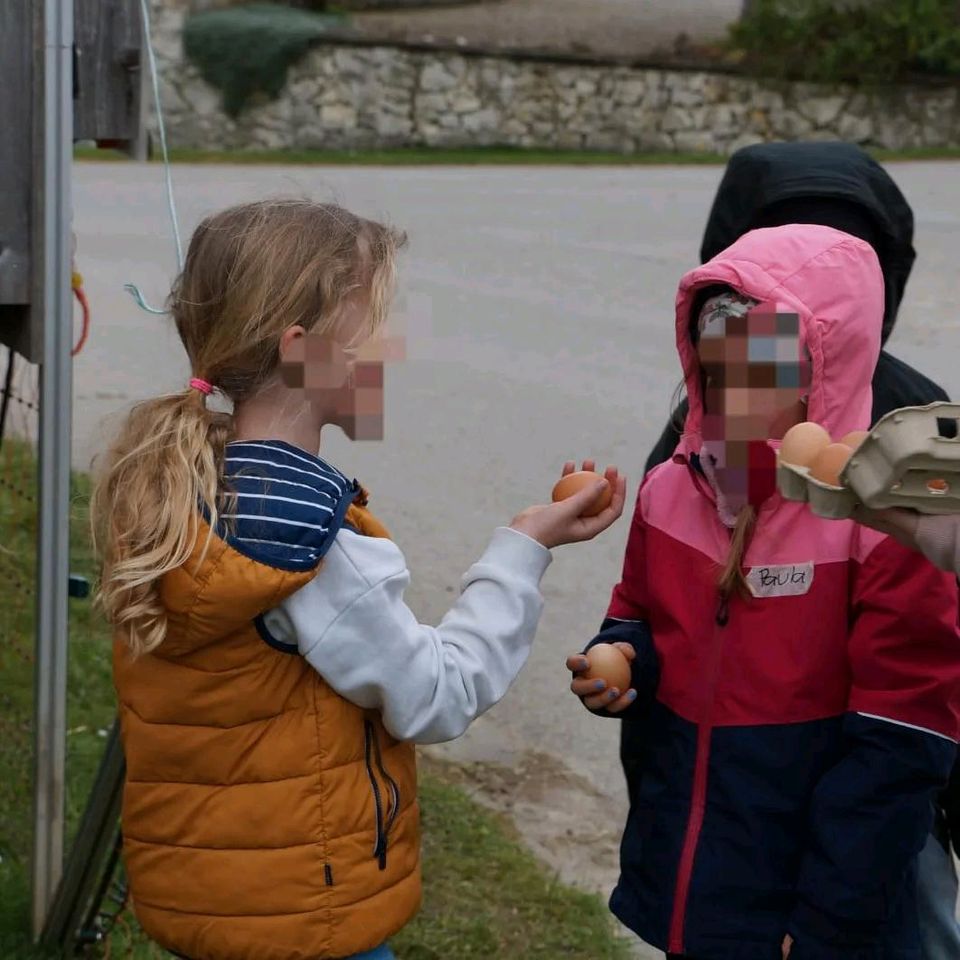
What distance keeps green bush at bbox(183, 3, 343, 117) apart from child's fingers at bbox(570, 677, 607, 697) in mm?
22046

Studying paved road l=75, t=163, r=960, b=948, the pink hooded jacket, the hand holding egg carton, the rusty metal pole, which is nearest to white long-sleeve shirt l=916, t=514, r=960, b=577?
the hand holding egg carton

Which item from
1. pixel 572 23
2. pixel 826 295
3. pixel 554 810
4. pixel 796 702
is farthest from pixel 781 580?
pixel 572 23

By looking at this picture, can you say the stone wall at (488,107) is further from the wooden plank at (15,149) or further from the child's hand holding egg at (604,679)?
the child's hand holding egg at (604,679)

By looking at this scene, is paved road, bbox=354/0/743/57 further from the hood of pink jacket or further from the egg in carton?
the egg in carton

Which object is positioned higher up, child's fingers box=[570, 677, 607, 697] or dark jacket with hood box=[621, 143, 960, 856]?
dark jacket with hood box=[621, 143, 960, 856]

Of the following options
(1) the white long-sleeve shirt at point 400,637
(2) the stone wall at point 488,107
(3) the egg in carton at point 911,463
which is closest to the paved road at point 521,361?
(1) the white long-sleeve shirt at point 400,637

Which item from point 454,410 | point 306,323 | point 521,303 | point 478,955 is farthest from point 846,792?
point 521,303

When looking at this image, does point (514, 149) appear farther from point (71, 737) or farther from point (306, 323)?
point (306, 323)

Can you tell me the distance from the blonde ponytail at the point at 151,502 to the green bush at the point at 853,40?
22.1 meters

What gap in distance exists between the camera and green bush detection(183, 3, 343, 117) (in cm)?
2327

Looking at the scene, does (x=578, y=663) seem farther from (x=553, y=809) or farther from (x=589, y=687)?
(x=553, y=809)

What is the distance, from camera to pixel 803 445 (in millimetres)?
1812

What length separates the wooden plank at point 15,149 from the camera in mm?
3016

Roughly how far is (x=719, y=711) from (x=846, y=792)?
221mm
